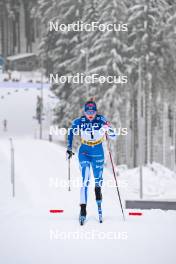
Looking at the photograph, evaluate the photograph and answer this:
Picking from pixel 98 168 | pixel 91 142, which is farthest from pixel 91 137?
pixel 98 168

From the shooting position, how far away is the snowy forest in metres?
18.1

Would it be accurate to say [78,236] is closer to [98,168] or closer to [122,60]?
[98,168]

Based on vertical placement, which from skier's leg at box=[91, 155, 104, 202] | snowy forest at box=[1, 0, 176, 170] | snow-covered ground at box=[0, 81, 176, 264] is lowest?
snow-covered ground at box=[0, 81, 176, 264]

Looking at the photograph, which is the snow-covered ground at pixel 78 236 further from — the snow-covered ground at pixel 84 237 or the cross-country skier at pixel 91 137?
the cross-country skier at pixel 91 137

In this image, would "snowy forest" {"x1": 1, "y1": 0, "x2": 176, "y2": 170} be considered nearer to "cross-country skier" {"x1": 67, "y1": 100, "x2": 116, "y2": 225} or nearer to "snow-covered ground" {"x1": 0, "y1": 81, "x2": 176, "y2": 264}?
"snow-covered ground" {"x1": 0, "y1": 81, "x2": 176, "y2": 264}

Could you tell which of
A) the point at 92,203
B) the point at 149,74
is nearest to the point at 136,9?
the point at 149,74

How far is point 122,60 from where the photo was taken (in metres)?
18.5

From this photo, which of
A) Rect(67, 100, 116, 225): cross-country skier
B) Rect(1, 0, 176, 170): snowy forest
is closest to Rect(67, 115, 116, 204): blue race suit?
Rect(67, 100, 116, 225): cross-country skier

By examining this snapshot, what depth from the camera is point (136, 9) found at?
18.5 m

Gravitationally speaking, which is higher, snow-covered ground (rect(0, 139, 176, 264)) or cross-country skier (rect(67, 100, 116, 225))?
cross-country skier (rect(67, 100, 116, 225))

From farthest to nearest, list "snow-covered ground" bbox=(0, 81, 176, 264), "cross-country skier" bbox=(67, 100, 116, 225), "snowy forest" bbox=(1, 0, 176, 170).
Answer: "snowy forest" bbox=(1, 0, 176, 170), "cross-country skier" bbox=(67, 100, 116, 225), "snow-covered ground" bbox=(0, 81, 176, 264)

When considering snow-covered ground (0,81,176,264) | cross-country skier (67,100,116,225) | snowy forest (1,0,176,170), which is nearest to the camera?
snow-covered ground (0,81,176,264)

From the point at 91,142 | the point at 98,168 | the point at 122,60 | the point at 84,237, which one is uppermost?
the point at 122,60

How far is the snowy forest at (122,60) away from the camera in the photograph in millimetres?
18125
